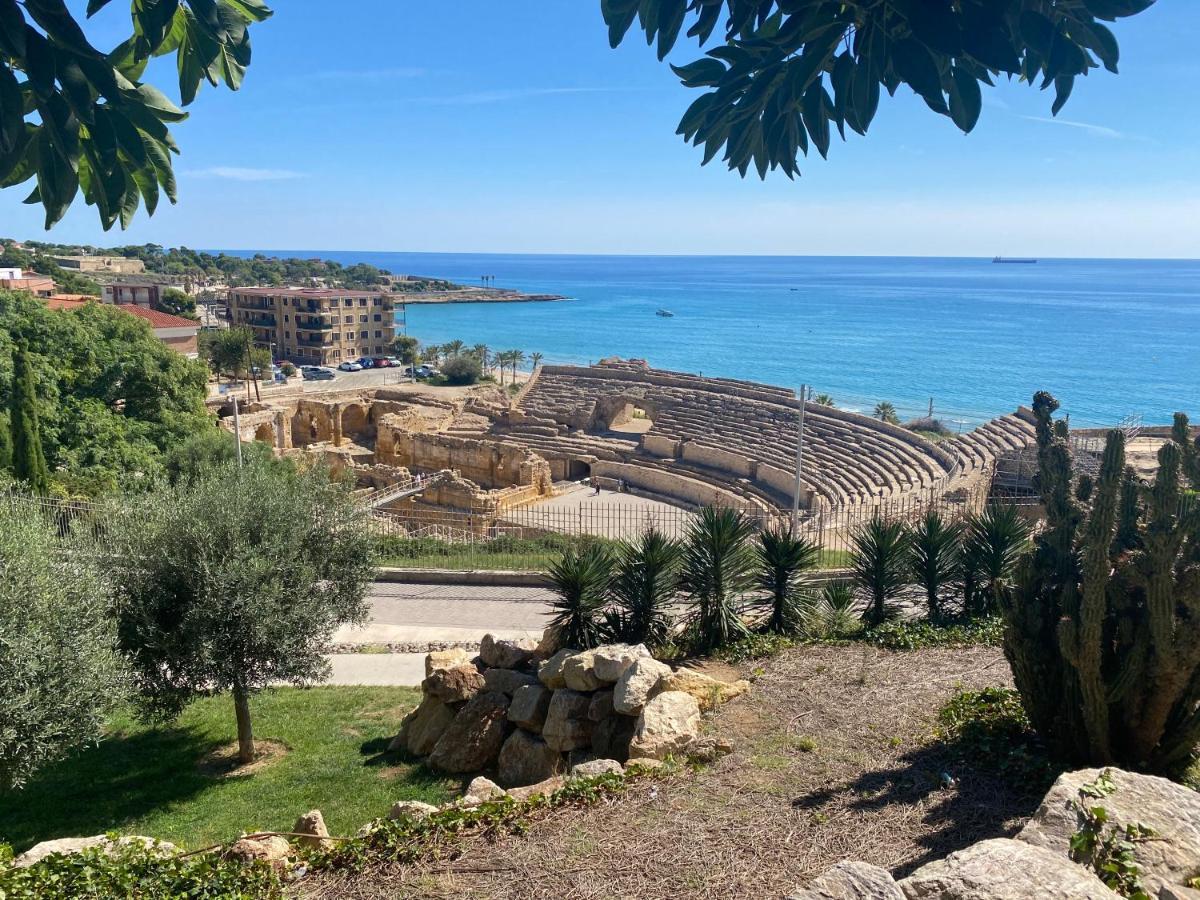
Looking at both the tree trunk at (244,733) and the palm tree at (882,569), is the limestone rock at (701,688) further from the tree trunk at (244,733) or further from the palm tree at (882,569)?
the tree trunk at (244,733)

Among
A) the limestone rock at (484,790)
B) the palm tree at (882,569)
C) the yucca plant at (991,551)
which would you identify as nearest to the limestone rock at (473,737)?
the limestone rock at (484,790)

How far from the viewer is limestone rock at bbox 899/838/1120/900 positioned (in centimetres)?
357

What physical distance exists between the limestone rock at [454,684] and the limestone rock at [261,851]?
4461 millimetres

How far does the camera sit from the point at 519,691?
10.3 metres

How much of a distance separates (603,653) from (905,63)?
25.7 feet

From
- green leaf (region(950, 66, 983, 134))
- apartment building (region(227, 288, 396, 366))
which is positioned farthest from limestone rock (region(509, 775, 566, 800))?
apartment building (region(227, 288, 396, 366))

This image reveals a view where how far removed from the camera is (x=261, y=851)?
237 inches

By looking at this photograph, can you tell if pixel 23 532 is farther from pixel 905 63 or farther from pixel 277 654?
pixel 905 63

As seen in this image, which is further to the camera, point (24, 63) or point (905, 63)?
point (905, 63)

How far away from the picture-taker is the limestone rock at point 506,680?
35.2 feet

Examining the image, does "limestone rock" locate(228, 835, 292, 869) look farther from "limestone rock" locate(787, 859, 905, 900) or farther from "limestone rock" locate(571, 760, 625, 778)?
"limestone rock" locate(787, 859, 905, 900)

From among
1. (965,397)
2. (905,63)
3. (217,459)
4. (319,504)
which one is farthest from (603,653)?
(965,397)

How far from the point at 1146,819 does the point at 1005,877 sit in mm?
1401

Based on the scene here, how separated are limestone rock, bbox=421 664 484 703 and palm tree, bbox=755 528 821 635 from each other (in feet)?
13.6
